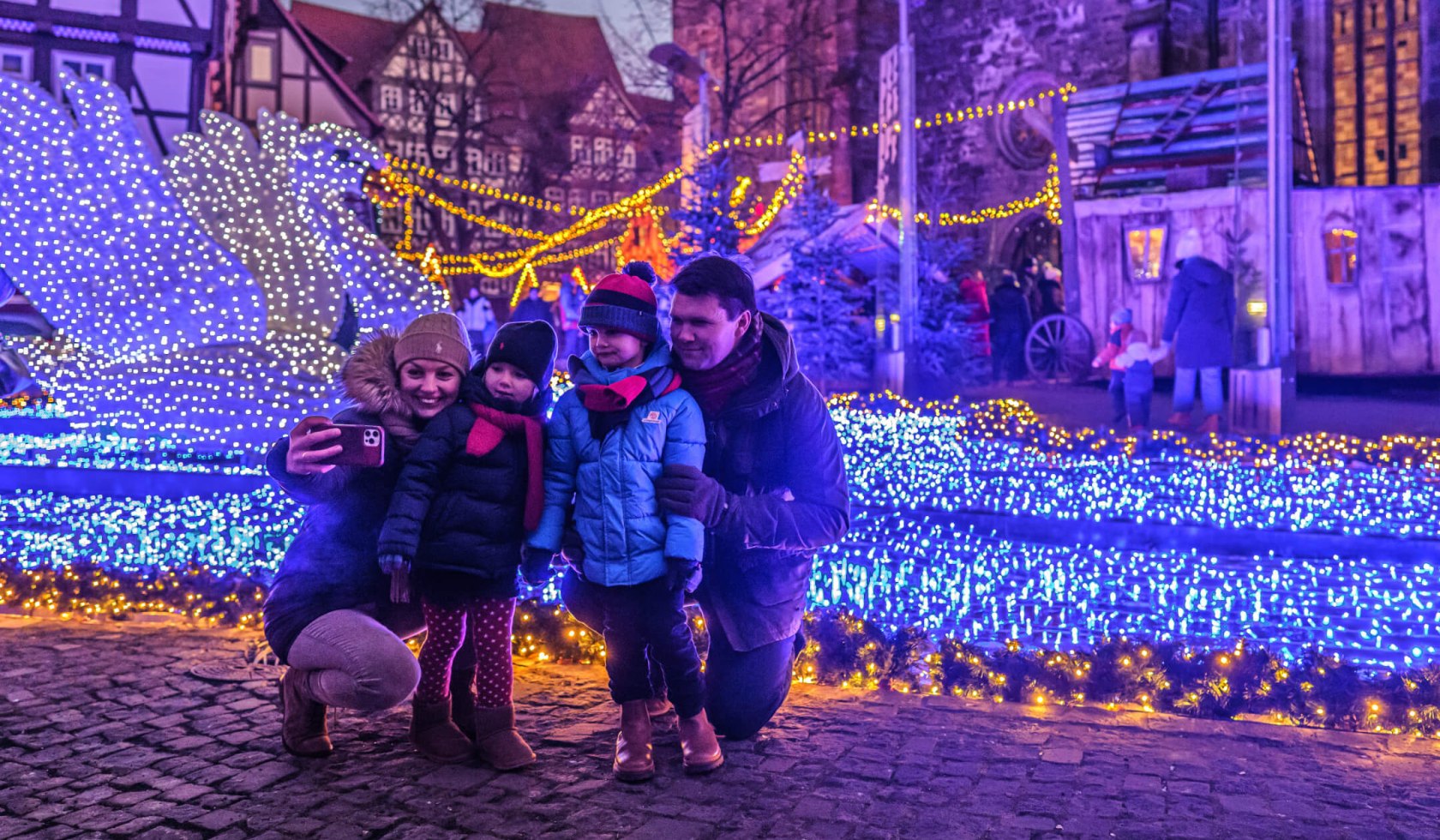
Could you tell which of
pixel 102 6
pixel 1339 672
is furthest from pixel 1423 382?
pixel 102 6

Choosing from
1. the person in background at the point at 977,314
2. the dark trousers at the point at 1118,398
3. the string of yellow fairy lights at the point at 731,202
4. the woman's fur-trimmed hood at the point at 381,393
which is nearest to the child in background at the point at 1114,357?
the dark trousers at the point at 1118,398

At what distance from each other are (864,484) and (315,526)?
23.0 ft

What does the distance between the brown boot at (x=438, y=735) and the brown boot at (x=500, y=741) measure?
60 millimetres

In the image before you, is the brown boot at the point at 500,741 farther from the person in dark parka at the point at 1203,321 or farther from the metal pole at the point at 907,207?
the metal pole at the point at 907,207

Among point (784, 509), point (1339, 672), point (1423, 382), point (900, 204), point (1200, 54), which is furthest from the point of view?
point (1200, 54)

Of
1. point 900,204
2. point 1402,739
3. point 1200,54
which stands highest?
point 1200,54

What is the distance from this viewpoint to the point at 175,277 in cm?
1167

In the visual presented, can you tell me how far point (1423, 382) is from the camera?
17.7 metres

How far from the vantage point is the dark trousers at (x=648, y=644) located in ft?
13.5

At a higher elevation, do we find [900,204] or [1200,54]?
[1200,54]

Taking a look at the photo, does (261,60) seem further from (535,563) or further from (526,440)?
(535,563)

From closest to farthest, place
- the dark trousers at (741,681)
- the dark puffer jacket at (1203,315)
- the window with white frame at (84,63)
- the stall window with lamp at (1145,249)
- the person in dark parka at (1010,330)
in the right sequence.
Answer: the dark trousers at (741,681)
the dark puffer jacket at (1203,315)
the stall window with lamp at (1145,249)
the person in dark parka at (1010,330)
the window with white frame at (84,63)

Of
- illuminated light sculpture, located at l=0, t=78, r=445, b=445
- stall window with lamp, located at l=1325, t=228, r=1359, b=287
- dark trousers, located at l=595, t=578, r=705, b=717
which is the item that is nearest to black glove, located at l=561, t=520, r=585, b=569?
dark trousers, located at l=595, t=578, r=705, b=717

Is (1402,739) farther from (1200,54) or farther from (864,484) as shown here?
(1200,54)
